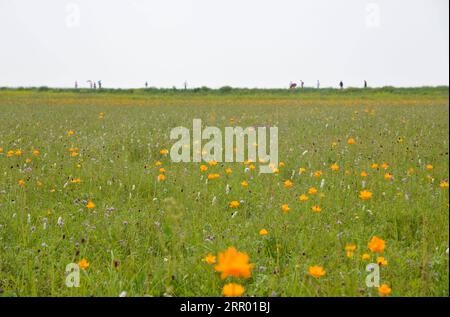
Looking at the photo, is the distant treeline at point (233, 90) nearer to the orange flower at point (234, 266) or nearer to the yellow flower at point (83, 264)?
the yellow flower at point (83, 264)

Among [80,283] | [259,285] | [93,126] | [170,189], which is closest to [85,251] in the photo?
[80,283]

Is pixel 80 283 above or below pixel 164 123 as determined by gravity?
below

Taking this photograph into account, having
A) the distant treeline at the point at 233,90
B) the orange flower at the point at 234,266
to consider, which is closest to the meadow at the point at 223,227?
the orange flower at the point at 234,266

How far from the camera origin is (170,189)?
15.2 ft

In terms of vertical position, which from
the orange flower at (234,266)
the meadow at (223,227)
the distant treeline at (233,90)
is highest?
the distant treeline at (233,90)

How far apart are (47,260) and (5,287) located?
1.22 ft

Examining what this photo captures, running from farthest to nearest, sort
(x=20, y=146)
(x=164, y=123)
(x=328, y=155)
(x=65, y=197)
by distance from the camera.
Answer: (x=164, y=123) → (x=20, y=146) → (x=328, y=155) → (x=65, y=197)

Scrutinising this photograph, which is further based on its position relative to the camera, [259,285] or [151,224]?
[151,224]

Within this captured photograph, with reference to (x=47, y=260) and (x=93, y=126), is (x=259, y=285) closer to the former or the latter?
(x=47, y=260)

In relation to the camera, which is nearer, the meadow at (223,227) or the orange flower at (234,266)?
the orange flower at (234,266)

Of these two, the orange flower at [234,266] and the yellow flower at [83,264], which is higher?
the orange flower at [234,266]

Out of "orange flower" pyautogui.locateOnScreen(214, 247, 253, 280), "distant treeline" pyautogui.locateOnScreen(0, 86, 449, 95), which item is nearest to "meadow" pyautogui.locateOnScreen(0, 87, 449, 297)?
"orange flower" pyautogui.locateOnScreen(214, 247, 253, 280)

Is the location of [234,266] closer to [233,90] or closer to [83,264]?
[83,264]
